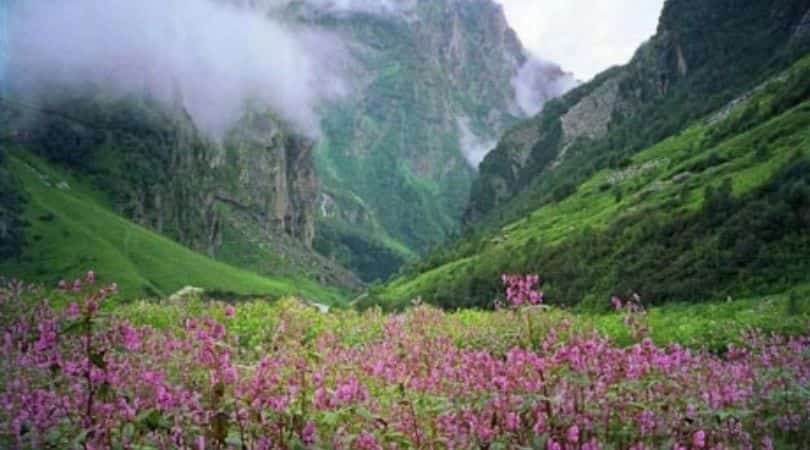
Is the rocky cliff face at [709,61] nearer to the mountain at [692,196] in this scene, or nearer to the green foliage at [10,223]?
the mountain at [692,196]

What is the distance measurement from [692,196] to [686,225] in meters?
13.6

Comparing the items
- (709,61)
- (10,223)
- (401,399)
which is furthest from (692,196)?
(10,223)

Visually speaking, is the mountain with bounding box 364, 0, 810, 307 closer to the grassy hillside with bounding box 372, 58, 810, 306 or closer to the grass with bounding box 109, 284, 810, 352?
the grassy hillside with bounding box 372, 58, 810, 306

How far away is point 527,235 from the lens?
133m

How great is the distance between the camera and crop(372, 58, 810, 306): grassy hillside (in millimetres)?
62125

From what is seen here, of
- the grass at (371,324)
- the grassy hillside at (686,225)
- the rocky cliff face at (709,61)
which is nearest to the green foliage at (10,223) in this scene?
the grassy hillside at (686,225)

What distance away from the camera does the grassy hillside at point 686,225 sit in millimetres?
→ 62125

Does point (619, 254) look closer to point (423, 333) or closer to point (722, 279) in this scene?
point (722, 279)

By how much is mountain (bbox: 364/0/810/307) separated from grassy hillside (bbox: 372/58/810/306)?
0.20m

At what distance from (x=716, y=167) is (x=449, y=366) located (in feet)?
317

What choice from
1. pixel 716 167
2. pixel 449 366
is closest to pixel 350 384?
pixel 449 366

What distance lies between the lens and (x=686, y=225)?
252 ft

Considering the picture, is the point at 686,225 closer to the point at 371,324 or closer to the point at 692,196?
the point at 692,196

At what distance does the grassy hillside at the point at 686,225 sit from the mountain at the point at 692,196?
20cm
